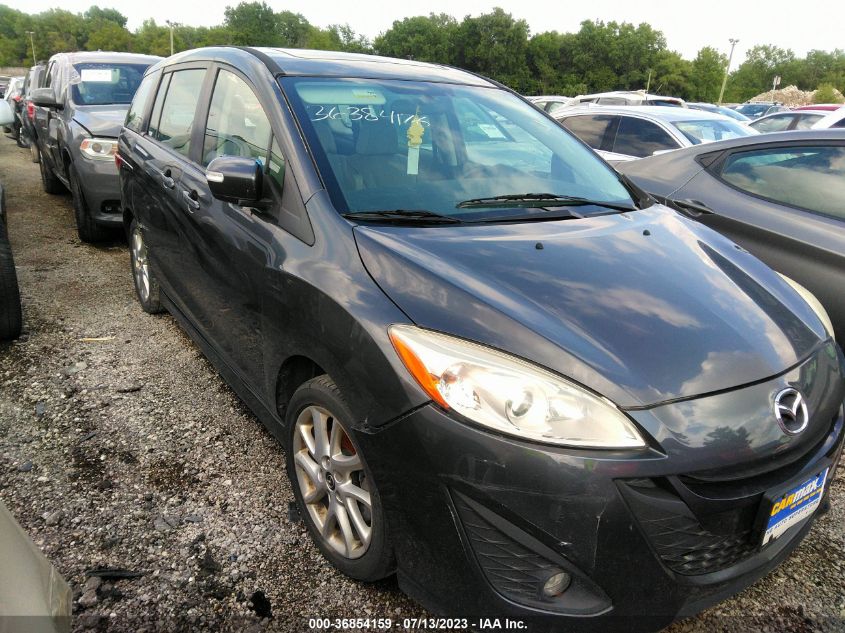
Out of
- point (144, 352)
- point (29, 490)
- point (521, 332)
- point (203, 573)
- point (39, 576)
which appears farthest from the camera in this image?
point (144, 352)

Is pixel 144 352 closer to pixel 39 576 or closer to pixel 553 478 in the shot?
pixel 39 576

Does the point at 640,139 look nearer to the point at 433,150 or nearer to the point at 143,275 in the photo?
the point at 433,150

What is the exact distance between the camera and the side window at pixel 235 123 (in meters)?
2.63

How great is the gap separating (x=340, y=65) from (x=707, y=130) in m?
5.65

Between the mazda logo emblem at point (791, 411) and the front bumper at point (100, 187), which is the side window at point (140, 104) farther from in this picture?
the mazda logo emblem at point (791, 411)

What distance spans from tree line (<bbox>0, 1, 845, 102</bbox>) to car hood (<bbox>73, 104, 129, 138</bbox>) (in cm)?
6750

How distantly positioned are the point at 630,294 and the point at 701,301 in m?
0.25

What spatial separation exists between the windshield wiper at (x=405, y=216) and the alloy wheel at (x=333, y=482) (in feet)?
2.18

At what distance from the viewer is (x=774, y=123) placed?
12719 millimetres

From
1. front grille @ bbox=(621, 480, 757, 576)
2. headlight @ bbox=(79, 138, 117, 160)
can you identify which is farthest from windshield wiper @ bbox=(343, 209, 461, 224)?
headlight @ bbox=(79, 138, 117, 160)

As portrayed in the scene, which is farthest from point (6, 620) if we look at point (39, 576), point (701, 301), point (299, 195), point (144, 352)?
point (144, 352)

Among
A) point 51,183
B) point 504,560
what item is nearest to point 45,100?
point 51,183

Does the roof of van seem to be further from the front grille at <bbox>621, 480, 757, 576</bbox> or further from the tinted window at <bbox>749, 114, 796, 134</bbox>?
the tinted window at <bbox>749, 114, 796, 134</bbox>

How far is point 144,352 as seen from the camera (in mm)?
4004
